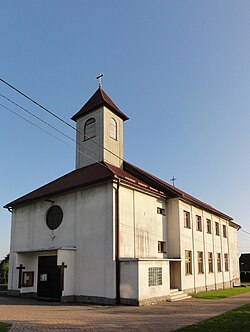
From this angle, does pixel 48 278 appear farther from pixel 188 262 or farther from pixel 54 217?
pixel 188 262

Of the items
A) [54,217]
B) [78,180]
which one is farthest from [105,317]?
[78,180]

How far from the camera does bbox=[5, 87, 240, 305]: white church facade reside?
1681 centimetres

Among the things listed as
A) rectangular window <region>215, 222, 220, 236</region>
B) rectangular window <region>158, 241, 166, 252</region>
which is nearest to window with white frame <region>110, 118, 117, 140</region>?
rectangular window <region>158, 241, 166, 252</region>

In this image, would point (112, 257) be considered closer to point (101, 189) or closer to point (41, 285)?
point (101, 189)

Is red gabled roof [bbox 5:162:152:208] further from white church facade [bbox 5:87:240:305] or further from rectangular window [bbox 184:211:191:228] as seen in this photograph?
rectangular window [bbox 184:211:191:228]

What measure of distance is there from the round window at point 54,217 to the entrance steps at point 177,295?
7.42 m

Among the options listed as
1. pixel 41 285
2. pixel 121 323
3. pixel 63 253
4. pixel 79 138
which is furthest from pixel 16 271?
pixel 121 323

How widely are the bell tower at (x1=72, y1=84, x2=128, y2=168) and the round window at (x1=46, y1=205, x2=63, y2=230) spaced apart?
420cm

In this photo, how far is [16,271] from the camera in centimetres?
2047

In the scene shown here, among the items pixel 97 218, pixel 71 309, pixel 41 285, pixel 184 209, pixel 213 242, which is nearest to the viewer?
pixel 71 309

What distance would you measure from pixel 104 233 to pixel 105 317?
5.37 meters

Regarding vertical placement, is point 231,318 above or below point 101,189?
below

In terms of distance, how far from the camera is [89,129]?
77.9 feet

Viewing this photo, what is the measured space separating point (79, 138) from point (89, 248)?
924cm
